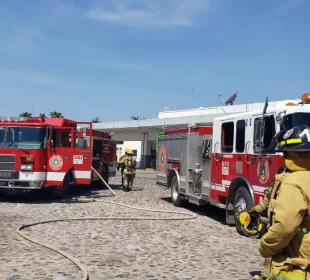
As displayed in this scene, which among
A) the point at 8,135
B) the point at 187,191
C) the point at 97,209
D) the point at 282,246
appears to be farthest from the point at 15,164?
the point at 282,246

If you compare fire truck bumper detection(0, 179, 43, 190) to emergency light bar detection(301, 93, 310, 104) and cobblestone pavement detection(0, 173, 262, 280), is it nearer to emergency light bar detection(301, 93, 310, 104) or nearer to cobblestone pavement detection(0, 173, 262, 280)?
cobblestone pavement detection(0, 173, 262, 280)

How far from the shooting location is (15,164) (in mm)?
12320

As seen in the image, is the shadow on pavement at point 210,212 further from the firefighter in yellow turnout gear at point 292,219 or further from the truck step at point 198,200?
the firefighter in yellow turnout gear at point 292,219

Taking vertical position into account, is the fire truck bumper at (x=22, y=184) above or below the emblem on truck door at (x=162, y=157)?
below

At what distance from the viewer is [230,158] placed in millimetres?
9266

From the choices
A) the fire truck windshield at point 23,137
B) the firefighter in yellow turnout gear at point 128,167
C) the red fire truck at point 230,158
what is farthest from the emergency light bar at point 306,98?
the firefighter in yellow turnout gear at point 128,167

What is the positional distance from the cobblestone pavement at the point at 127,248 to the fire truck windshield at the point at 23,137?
2.03 metres

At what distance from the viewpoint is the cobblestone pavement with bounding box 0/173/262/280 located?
5625 millimetres

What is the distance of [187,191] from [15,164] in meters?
4.65

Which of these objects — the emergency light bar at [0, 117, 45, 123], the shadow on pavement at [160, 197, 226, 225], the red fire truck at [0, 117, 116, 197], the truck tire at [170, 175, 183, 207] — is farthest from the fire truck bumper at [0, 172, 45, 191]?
the shadow on pavement at [160, 197, 226, 225]

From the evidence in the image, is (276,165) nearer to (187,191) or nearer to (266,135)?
(266,135)

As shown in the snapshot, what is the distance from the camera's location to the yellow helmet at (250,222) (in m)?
3.33

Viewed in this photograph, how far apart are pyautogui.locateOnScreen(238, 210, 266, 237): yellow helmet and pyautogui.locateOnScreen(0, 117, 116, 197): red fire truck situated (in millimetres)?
9574

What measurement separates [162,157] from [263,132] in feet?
20.7
